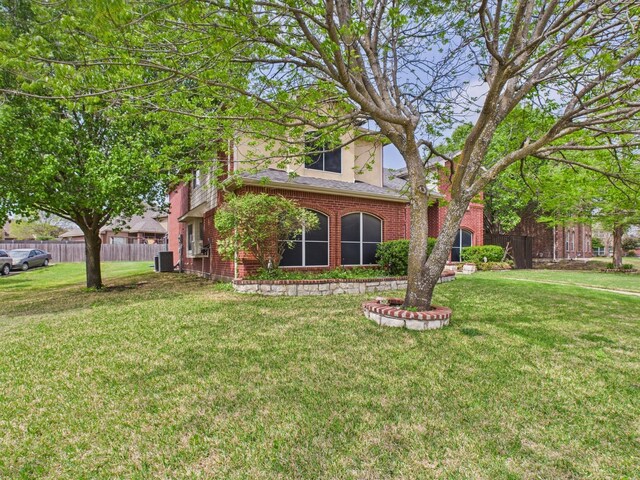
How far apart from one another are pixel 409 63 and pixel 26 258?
26248 millimetres

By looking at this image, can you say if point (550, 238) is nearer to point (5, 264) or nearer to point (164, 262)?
point (164, 262)

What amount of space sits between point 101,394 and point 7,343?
3.29m

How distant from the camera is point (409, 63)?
734 centimetres

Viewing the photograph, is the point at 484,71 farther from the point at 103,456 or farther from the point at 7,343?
the point at 7,343

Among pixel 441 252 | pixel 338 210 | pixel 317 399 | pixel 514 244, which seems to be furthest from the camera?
pixel 514 244

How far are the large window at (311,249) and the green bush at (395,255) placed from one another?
2.15 m

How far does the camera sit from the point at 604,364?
14.1 ft

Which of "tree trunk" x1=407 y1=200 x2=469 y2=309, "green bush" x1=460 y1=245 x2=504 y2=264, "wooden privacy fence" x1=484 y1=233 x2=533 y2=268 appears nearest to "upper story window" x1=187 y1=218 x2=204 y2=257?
"tree trunk" x1=407 y1=200 x2=469 y2=309

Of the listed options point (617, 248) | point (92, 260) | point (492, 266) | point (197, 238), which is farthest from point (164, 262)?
point (617, 248)

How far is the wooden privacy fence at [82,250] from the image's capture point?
28750 mm

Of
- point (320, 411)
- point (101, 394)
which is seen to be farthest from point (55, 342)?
point (320, 411)

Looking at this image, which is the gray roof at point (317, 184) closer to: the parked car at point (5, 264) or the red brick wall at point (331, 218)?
the red brick wall at point (331, 218)

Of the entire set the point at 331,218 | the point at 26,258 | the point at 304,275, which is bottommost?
the point at 304,275

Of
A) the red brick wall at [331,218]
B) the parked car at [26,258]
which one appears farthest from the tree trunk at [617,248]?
the parked car at [26,258]
